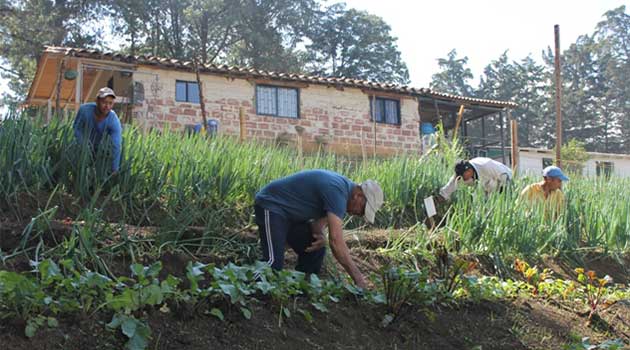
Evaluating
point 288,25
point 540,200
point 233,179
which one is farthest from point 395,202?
point 288,25

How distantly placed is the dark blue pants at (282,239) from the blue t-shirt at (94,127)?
56.2 inches

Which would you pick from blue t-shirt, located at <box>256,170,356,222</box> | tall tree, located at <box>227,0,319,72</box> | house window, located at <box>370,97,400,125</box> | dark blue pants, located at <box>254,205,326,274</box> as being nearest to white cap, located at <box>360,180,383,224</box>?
blue t-shirt, located at <box>256,170,356,222</box>

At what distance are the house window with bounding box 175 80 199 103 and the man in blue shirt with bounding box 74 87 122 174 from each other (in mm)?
12288

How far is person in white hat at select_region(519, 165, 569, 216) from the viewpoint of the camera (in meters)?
7.51

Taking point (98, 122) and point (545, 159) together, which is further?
point (545, 159)

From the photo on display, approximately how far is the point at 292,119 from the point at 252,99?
123 centimetres

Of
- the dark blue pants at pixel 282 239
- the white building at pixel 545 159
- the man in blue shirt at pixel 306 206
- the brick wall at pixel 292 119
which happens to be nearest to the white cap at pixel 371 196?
the man in blue shirt at pixel 306 206

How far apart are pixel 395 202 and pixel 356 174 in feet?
2.26

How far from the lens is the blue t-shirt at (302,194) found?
4.55 m

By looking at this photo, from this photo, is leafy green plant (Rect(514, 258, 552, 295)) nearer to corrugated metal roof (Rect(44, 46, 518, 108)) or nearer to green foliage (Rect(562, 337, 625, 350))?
green foliage (Rect(562, 337, 625, 350))

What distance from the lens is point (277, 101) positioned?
19250 millimetres

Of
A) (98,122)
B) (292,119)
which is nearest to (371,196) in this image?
(98,122)

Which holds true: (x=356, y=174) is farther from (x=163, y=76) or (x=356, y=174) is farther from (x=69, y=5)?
(x=69, y=5)

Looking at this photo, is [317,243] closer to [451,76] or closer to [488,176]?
[488,176]
